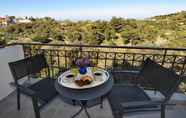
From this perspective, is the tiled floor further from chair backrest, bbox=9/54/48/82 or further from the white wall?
chair backrest, bbox=9/54/48/82

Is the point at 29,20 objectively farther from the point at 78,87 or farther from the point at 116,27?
the point at 78,87

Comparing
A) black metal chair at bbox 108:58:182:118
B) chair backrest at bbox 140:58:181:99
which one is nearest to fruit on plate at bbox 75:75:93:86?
black metal chair at bbox 108:58:182:118

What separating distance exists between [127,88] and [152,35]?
10813 millimetres

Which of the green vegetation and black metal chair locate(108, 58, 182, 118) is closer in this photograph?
black metal chair locate(108, 58, 182, 118)

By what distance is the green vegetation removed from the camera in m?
11.0

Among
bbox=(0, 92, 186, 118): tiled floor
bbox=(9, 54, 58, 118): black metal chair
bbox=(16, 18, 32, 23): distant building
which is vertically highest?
bbox=(16, 18, 32, 23): distant building

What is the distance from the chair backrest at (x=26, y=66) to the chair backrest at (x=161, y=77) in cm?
144

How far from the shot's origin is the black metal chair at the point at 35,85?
1.68 meters

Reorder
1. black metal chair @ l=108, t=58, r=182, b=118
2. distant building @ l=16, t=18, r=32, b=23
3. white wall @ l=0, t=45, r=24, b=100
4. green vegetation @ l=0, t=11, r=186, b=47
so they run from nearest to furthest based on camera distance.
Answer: black metal chair @ l=108, t=58, r=182, b=118 → white wall @ l=0, t=45, r=24, b=100 → green vegetation @ l=0, t=11, r=186, b=47 → distant building @ l=16, t=18, r=32, b=23

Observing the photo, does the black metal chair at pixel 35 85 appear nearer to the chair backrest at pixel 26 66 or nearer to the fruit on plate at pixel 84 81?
the chair backrest at pixel 26 66

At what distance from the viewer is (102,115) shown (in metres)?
2.13

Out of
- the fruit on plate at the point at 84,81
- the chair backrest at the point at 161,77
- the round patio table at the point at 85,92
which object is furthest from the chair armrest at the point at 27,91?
the chair backrest at the point at 161,77

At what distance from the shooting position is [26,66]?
83.4 inches

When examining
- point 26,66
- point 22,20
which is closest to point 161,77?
point 26,66
